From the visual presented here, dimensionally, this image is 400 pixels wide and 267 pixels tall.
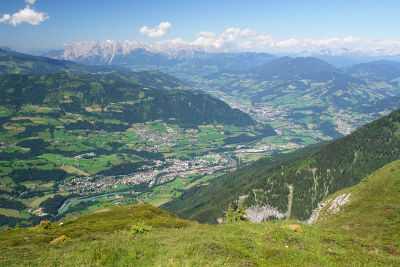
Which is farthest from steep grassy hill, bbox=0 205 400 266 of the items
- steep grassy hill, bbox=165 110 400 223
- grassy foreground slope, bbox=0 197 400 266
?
steep grassy hill, bbox=165 110 400 223

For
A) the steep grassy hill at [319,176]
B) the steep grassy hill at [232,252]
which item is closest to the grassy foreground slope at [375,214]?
the steep grassy hill at [232,252]

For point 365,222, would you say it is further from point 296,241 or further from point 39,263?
point 39,263

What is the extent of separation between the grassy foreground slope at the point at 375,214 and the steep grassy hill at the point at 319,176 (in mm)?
78730

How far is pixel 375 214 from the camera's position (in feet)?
172

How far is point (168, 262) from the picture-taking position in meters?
16.6

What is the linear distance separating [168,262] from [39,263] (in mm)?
12536

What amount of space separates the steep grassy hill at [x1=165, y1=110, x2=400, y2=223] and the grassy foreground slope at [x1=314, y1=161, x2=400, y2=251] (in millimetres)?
78730

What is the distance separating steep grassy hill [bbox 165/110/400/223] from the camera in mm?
151750

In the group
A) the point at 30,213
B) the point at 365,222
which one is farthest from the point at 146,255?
the point at 30,213

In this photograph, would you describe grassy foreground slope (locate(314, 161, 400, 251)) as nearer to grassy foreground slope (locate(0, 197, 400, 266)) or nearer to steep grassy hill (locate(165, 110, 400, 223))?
grassy foreground slope (locate(0, 197, 400, 266))

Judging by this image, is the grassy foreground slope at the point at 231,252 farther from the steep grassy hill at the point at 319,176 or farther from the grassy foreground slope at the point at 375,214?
the steep grassy hill at the point at 319,176

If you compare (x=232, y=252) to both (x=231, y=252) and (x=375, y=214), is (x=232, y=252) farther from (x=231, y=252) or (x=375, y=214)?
(x=375, y=214)

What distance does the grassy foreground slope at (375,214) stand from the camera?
41156 mm

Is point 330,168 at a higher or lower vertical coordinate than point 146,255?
lower
